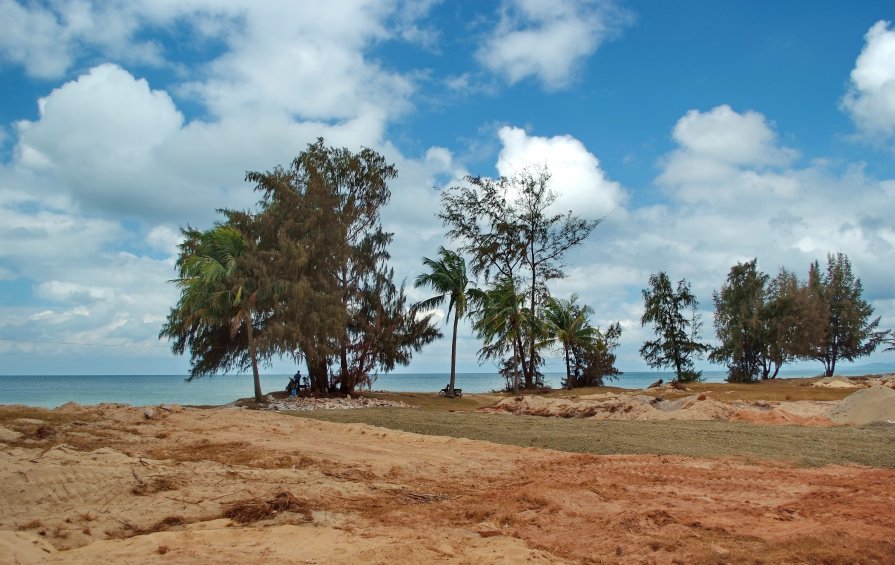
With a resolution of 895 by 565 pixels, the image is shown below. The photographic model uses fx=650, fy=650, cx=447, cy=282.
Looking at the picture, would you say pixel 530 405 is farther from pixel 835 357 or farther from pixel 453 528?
pixel 835 357

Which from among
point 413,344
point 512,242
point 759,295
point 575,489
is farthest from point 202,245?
point 759,295

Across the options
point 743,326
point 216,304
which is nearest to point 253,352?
point 216,304

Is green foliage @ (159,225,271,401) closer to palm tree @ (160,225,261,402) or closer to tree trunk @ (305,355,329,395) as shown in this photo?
palm tree @ (160,225,261,402)

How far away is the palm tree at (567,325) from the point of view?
4166 centimetres

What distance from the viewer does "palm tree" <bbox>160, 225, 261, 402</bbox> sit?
1081 inches

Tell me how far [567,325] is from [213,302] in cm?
2301

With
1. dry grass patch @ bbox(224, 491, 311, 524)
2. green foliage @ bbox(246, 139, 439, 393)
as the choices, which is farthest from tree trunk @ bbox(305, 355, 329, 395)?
dry grass patch @ bbox(224, 491, 311, 524)

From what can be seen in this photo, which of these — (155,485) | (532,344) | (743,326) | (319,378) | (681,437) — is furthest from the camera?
(743,326)

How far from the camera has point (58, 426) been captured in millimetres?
14508

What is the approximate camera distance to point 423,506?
320 inches

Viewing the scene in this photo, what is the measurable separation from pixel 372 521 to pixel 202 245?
996 inches

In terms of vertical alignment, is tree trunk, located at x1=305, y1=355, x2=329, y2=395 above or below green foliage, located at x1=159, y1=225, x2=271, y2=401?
below

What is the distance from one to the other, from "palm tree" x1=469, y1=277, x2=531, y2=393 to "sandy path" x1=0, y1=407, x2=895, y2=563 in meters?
24.5

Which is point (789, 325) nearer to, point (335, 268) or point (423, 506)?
point (335, 268)
